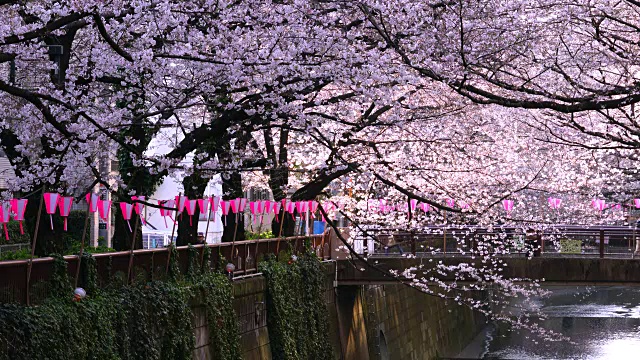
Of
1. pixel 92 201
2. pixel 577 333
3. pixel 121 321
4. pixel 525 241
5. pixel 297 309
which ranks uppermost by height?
pixel 92 201

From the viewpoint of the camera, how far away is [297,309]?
2259 centimetres

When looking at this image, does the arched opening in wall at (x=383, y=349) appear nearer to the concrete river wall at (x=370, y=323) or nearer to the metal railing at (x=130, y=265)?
the concrete river wall at (x=370, y=323)

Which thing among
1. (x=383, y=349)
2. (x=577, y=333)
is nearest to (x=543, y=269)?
(x=383, y=349)

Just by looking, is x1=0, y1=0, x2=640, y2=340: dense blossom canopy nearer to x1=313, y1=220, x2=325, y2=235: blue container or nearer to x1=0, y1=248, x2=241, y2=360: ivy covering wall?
x1=0, y1=248, x2=241, y2=360: ivy covering wall

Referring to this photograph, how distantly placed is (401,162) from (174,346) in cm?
767

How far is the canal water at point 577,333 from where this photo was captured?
35.1 meters

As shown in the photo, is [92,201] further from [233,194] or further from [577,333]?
[577,333]

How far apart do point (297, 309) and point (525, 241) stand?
24.0 ft

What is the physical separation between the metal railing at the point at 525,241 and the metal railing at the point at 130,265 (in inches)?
166

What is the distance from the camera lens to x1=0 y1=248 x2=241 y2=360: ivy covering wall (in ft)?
40.8

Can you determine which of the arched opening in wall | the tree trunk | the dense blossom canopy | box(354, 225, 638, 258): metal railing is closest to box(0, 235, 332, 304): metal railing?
the tree trunk

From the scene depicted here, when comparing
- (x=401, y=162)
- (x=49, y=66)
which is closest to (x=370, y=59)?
(x=49, y=66)

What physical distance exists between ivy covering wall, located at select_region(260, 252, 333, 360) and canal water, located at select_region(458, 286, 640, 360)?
28.8ft

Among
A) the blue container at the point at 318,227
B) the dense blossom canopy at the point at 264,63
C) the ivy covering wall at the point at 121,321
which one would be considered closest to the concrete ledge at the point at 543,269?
the blue container at the point at 318,227
